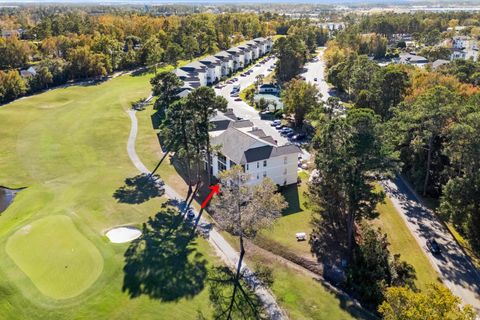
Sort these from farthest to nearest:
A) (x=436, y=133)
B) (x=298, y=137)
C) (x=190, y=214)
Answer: (x=298, y=137) → (x=436, y=133) → (x=190, y=214)

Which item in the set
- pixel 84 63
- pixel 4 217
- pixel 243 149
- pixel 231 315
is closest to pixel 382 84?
pixel 243 149

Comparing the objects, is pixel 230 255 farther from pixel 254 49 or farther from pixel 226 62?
pixel 254 49

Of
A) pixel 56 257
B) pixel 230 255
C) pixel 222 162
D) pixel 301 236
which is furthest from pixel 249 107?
pixel 56 257

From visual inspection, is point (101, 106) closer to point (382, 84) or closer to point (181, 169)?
point (181, 169)

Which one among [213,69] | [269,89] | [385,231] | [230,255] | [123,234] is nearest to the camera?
[230,255]

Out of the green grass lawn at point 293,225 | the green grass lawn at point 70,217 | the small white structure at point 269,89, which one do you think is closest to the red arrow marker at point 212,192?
the green grass lawn at point 70,217

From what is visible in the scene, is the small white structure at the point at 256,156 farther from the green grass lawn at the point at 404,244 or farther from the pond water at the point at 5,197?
the pond water at the point at 5,197
